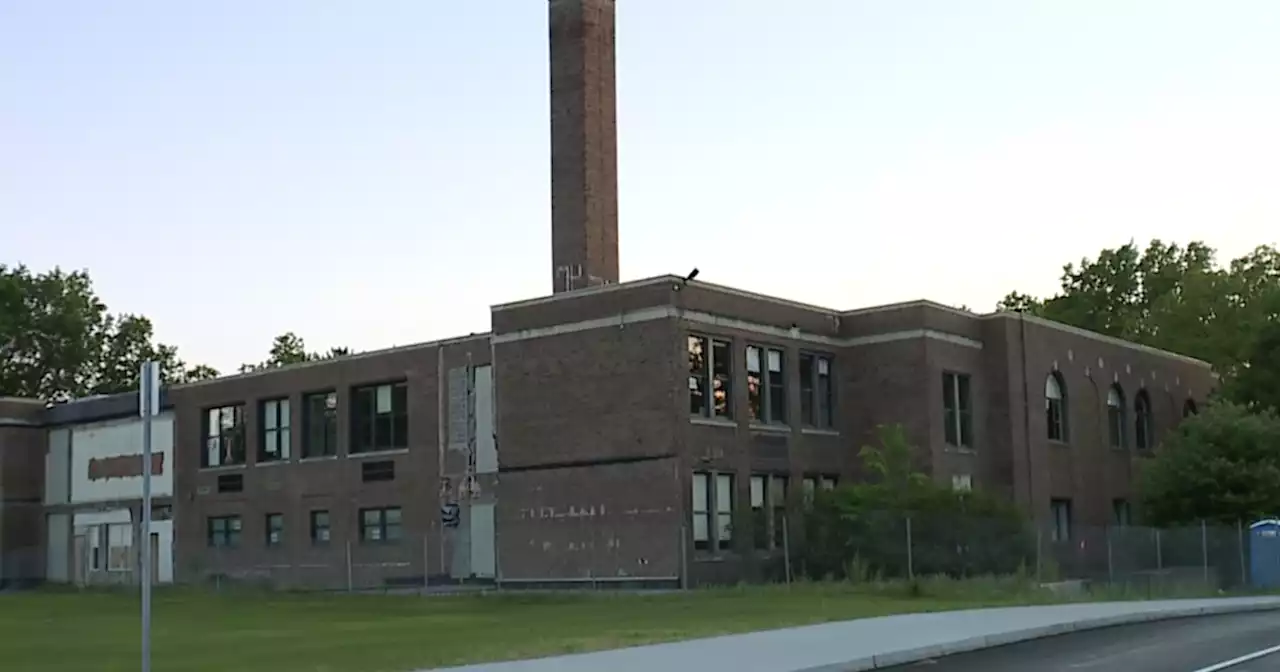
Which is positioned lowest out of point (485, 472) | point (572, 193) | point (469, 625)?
point (469, 625)

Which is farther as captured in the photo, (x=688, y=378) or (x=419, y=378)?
(x=419, y=378)

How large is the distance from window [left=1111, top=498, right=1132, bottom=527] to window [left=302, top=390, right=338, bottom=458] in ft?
87.3

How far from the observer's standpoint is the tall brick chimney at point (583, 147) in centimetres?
4862

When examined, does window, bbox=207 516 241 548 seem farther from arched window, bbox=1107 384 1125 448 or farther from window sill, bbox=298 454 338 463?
arched window, bbox=1107 384 1125 448

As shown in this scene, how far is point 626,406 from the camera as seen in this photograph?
41.3 metres

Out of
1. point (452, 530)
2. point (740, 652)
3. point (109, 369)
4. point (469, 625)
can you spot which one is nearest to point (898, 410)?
point (452, 530)

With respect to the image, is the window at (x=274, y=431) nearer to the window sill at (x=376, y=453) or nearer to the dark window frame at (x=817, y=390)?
the window sill at (x=376, y=453)

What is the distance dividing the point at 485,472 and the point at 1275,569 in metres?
22.0

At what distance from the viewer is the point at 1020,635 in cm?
2378

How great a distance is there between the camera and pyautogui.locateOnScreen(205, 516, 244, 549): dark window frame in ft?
182

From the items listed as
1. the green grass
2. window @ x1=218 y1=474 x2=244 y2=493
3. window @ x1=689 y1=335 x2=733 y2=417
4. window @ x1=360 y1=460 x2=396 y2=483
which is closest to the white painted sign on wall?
window @ x1=218 y1=474 x2=244 y2=493

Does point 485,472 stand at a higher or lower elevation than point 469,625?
higher

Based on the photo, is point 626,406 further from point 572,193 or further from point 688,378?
point 572,193

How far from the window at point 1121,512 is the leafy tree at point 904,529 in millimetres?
14546
